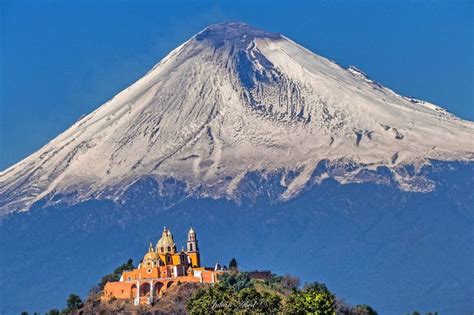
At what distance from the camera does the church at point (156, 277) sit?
104 meters

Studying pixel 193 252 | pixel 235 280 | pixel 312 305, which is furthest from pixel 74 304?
pixel 312 305

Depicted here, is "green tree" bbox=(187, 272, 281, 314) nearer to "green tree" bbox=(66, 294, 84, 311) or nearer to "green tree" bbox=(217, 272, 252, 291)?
"green tree" bbox=(217, 272, 252, 291)

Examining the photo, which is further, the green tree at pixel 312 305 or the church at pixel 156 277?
the church at pixel 156 277

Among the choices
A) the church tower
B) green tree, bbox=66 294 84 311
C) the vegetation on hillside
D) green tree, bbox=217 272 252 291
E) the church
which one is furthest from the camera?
green tree, bbox=66 294 84 311

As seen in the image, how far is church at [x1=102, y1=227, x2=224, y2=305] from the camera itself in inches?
4097

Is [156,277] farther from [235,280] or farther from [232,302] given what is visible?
[232,302]

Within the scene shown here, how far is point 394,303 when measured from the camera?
179000 mm

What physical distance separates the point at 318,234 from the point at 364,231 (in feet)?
19.1

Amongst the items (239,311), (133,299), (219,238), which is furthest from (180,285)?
(219,238)

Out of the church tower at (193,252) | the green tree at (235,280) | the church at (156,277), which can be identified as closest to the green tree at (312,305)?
the green tree at (235,280)

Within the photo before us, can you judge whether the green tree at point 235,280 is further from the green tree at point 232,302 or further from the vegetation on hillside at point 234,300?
the green tree at point 232,302

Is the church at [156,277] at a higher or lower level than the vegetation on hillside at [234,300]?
higher

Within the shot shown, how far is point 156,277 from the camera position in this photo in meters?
104

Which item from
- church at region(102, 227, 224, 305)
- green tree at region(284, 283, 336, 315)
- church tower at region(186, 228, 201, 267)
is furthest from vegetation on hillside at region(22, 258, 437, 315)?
church tower at region(186, 228, 201, 267)
